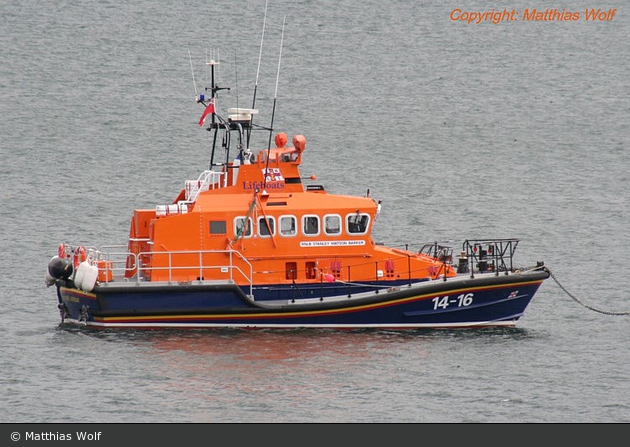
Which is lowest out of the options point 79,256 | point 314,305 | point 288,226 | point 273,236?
point 314,305

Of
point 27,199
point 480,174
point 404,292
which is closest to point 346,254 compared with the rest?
point 404,292

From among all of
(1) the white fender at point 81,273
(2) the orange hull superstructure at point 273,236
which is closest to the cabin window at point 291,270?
(2) the orange hull superstructure at point 273,236

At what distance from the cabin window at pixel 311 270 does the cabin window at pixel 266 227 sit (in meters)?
1.02

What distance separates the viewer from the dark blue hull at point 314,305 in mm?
28109

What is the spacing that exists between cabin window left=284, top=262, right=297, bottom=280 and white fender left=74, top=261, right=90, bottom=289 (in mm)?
4091

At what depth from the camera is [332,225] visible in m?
28.7

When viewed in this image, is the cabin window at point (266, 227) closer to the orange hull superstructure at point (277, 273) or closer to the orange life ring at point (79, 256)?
the orange hull superstructure at point (277, 273)

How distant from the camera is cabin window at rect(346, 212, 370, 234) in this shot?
28734 millimetres

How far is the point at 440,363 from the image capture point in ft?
87.0

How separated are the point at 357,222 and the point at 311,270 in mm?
1388

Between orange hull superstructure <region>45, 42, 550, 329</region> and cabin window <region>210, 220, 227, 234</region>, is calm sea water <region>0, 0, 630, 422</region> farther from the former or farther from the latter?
cabin window <region>210, 220, 227, 234</region>

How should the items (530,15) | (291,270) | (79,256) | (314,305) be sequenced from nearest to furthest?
(314,305), (291,270), (79,256), (530,15)

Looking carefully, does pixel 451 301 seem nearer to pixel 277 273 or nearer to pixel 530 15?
pixel 277 273

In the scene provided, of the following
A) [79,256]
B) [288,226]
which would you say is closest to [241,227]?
[288,226]
